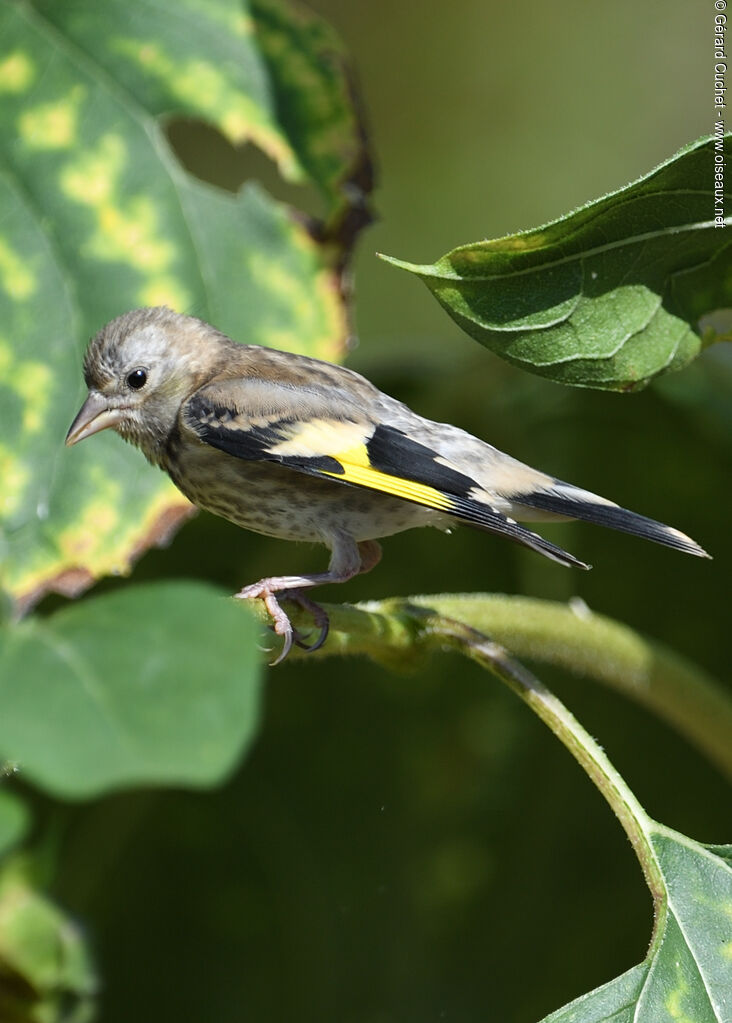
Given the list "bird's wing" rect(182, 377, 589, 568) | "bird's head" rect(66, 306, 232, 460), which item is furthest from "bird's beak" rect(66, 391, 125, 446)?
"bird's wing" rect(182, 377, 589, 568)

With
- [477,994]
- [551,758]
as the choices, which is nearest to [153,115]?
[551,758]

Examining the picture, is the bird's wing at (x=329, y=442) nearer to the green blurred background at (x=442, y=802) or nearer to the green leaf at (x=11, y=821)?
the green blurred background at (x=442, y=802)

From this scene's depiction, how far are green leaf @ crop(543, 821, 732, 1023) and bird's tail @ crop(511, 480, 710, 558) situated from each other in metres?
0.46

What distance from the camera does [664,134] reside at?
4789mm

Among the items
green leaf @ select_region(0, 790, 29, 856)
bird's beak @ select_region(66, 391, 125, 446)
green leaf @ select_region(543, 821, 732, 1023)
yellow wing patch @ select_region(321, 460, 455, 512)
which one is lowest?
green leaf @ select_region(543, 821, 732, 1023)

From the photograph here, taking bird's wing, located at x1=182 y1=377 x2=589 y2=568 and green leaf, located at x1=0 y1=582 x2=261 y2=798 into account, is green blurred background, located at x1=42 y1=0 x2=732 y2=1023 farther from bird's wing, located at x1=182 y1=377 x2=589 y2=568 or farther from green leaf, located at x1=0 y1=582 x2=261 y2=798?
green leaf, located at x1=0 y1=582 x2=261 y2=798

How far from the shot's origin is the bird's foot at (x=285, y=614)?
6.10ft

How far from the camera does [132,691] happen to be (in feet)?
4.18

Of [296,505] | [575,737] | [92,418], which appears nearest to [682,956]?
[575,737]

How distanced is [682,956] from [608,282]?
0.93m

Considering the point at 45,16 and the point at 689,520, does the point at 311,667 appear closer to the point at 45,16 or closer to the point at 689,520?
the point at 689,520

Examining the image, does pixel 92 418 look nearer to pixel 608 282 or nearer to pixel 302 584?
pixel 302 584

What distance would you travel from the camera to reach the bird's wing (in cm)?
221

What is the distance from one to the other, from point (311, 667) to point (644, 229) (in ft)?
4.86
